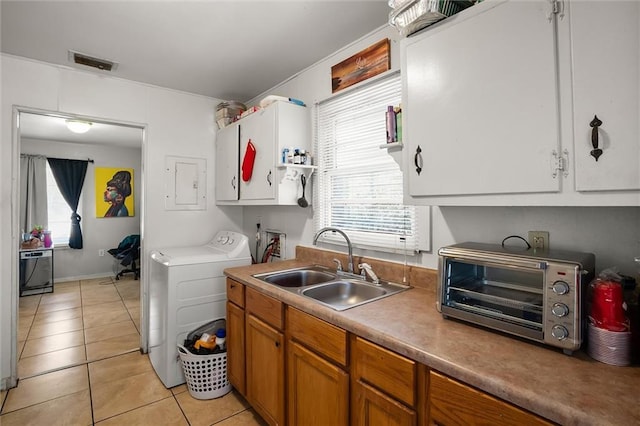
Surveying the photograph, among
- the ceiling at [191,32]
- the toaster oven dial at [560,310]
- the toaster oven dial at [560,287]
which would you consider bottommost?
the toaster oven dial at [560,310]

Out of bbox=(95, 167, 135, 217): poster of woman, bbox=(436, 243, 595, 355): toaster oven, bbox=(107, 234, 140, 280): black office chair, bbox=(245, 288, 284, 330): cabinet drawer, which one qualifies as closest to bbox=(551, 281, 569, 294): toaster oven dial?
bbox=(436, 243, 595, 355): toaster oven

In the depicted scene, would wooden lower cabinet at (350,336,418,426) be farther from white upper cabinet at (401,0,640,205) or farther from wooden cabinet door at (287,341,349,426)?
white upper cabinet at (401,0,640,205)

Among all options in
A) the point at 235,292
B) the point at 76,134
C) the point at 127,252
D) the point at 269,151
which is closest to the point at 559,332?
the point at 235,292

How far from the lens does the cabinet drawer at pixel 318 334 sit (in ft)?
4.18

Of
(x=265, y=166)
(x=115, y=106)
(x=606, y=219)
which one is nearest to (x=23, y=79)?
(x=115, y=106)

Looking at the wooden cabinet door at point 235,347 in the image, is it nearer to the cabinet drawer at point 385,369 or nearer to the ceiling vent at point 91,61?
the cabinet drawer at point 385,369

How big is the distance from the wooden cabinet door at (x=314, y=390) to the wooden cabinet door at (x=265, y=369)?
0.08 m

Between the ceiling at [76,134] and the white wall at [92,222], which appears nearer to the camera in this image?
the ceiling at [76,134]

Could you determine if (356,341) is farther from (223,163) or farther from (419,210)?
(223,163)

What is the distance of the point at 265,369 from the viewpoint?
5.73 ft

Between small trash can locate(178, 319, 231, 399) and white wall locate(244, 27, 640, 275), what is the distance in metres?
1.26

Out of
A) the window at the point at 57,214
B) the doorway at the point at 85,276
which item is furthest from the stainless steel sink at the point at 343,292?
the window at the point at 57,214

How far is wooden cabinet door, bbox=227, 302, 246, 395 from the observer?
6.51 ft

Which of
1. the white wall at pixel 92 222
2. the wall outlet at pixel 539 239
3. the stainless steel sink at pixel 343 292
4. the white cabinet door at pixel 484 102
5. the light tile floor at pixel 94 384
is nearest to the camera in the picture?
the white cabinet door at pixel 484 102
